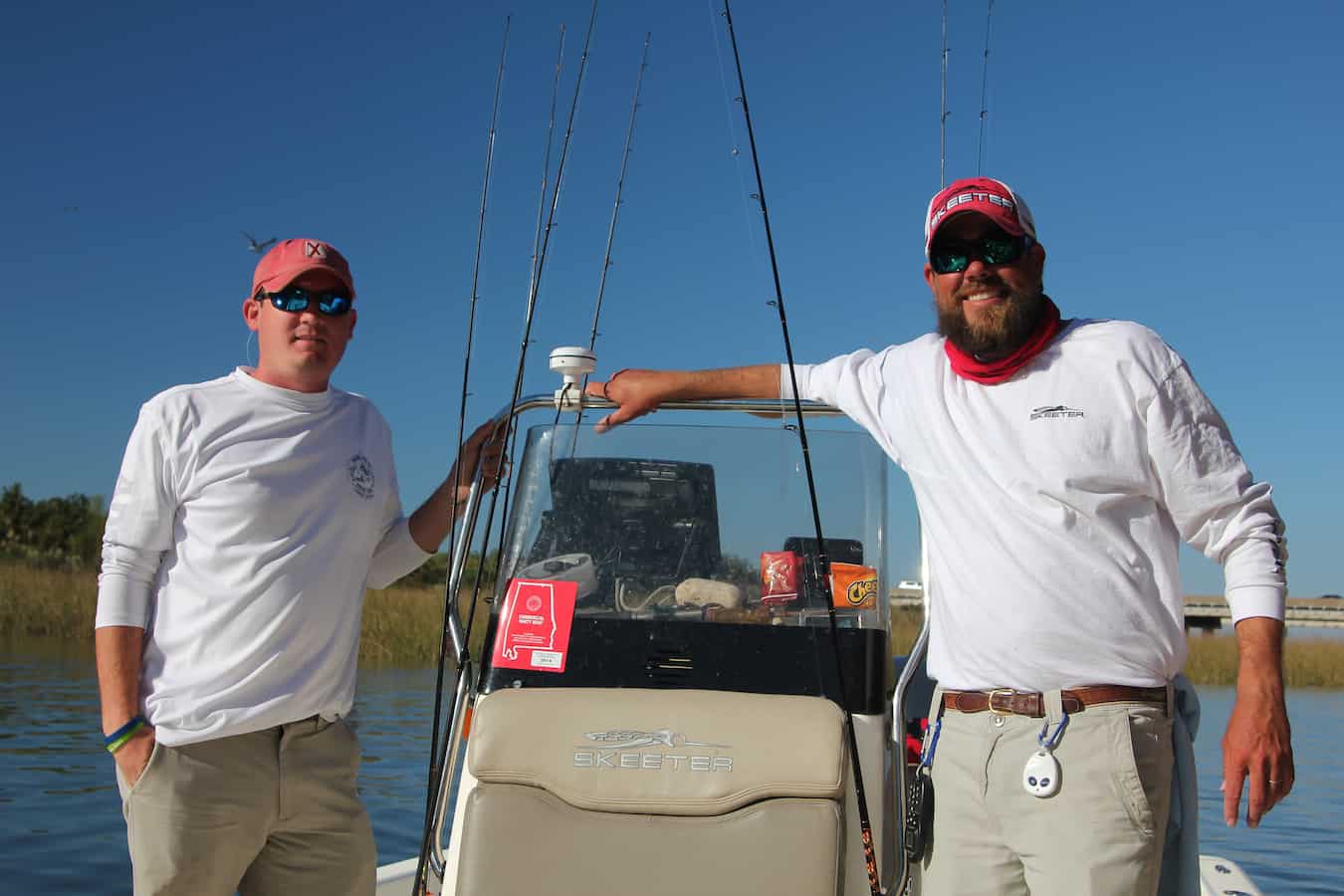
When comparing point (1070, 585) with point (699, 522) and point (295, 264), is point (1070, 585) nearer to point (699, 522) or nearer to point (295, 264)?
point (699, 522)

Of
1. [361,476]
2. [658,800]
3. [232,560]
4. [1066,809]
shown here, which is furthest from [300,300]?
[1066,809]

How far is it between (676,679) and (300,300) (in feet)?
4.01

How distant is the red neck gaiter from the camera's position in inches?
86.3

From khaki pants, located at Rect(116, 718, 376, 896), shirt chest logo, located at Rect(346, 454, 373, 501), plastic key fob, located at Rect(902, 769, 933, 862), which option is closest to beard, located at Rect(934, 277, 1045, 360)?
plastic key fob, located at Rect(902, 769, 933, 862)

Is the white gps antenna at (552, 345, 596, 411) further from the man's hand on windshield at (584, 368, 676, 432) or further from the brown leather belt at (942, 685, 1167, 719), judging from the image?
the brown leather belt at (942, 685, 1167, 719)

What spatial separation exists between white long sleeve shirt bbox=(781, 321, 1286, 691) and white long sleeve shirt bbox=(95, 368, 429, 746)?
4.49 feet

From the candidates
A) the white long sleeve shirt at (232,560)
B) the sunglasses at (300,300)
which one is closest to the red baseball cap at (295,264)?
the sunglasses at (300,300)

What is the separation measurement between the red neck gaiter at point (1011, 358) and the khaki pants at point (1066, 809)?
0.63 m

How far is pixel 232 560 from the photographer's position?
2.50 m

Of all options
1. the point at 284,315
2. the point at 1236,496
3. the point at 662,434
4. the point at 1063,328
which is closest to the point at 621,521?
the point at 662,434

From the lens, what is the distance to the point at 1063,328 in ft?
7.35

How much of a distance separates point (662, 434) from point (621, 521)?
0.80ft

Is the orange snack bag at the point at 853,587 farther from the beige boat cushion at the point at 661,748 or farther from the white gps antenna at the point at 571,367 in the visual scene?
the white gps antenna at the point at 571,367

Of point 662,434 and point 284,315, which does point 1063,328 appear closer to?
point 662,434
